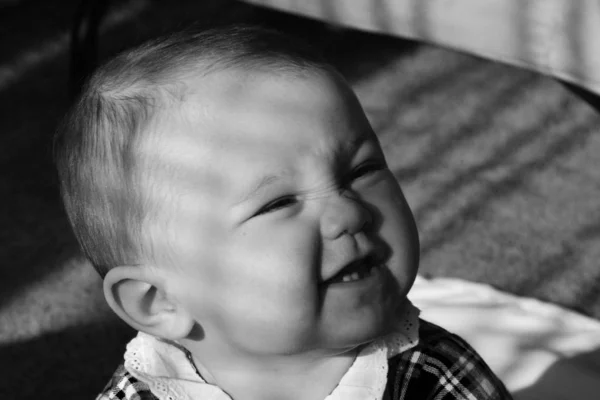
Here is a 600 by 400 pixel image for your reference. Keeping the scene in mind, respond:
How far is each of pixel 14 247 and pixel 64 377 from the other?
350 mm

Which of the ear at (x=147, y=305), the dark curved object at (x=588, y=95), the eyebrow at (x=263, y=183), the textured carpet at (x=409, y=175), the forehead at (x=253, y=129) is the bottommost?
the textured carpet at (x=409, y=175)

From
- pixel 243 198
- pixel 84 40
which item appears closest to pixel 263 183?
pixel 243 198

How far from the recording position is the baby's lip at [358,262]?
82cm

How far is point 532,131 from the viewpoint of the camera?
1.85m

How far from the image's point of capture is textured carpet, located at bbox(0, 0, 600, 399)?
4.86 feet

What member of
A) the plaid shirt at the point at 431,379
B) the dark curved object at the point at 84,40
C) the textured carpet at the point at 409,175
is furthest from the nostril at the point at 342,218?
the dark curved object at the point at 84,40

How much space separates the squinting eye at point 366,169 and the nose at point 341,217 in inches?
1.6

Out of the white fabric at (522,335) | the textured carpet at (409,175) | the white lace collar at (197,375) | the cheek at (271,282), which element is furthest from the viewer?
the textured carpet at (409,175)

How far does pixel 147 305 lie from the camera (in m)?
0.92

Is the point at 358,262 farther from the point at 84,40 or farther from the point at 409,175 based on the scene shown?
the point at 84,40

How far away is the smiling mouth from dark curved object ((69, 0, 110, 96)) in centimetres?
125

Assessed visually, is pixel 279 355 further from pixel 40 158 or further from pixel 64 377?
pixel 40 158

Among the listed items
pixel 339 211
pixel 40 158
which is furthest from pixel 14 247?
pixel 339 211

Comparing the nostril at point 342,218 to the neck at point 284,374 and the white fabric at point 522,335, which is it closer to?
the neck at point 284,374
